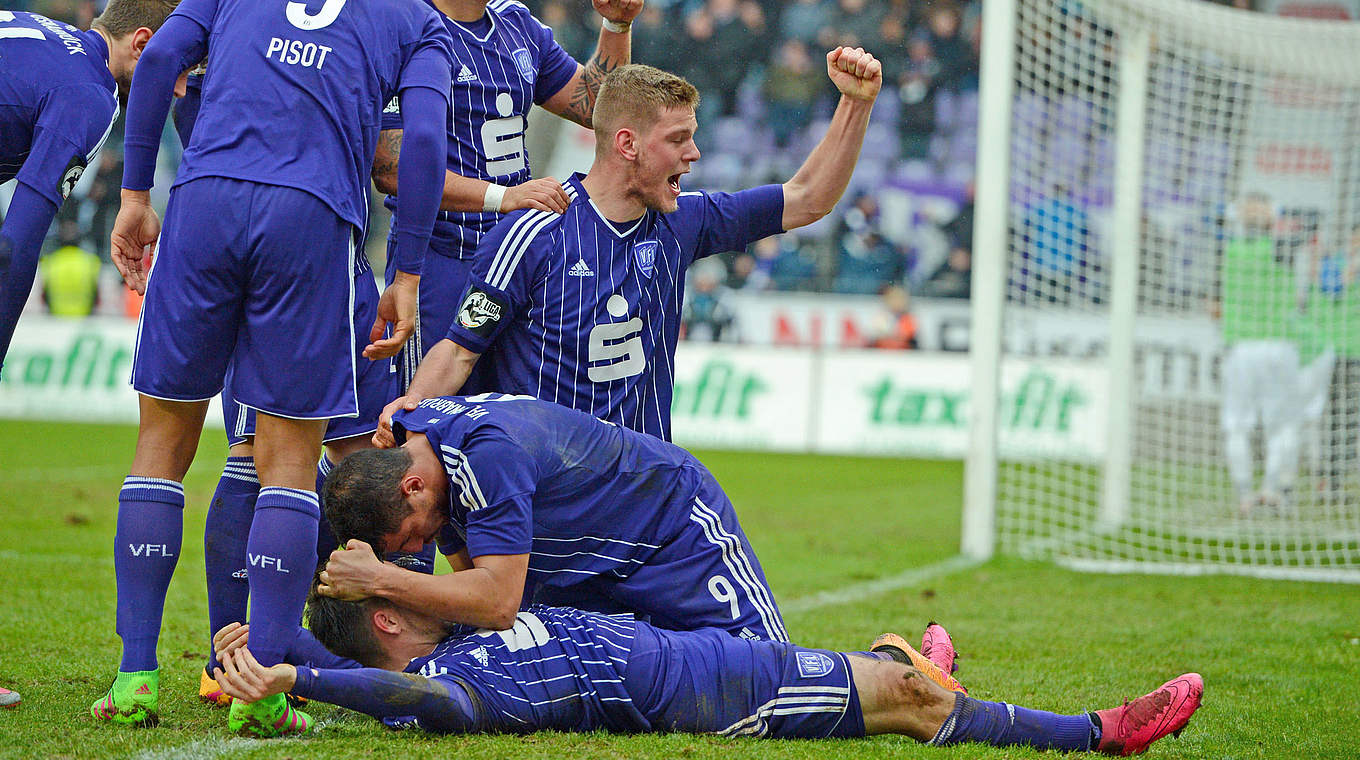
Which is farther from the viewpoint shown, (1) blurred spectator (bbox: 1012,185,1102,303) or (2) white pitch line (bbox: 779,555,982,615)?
(1) blurred spectator (bbox: 1012,185,1102,303)

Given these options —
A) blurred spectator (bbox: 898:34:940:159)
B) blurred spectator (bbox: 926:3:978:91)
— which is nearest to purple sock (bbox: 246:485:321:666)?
blurred spectator (bbox: 898:34:940:159)

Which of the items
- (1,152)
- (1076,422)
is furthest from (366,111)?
(1076,422)

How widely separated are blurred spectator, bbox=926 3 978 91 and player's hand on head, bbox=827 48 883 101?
50.5 feet

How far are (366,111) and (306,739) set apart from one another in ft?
5.01

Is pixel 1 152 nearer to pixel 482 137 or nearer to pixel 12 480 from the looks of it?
pixel 482 137

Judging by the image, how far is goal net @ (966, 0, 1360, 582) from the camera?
25.6 feet

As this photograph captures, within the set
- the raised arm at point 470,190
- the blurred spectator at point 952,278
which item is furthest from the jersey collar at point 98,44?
the blurred spectator at point 952,278

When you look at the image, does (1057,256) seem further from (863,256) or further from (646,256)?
(863,256)

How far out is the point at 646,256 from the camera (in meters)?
3.98

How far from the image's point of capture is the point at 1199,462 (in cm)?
970

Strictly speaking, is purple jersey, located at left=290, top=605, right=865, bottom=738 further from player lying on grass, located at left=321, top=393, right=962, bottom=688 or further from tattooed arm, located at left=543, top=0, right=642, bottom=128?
tattooed arm, located at left=543, top=0, right=642, bottom=128

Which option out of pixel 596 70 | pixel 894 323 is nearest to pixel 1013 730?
pixel 596 70

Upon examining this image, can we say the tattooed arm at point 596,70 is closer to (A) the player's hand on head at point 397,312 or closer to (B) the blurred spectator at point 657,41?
(A) the player's hand on head at point 397,312

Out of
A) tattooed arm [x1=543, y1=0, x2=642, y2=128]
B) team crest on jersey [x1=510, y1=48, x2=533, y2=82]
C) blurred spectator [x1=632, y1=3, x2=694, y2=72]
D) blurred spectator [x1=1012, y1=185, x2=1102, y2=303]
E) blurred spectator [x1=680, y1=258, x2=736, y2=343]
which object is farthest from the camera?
blurred spectator [x1=632, y1=3, x2=694, y2=72]
